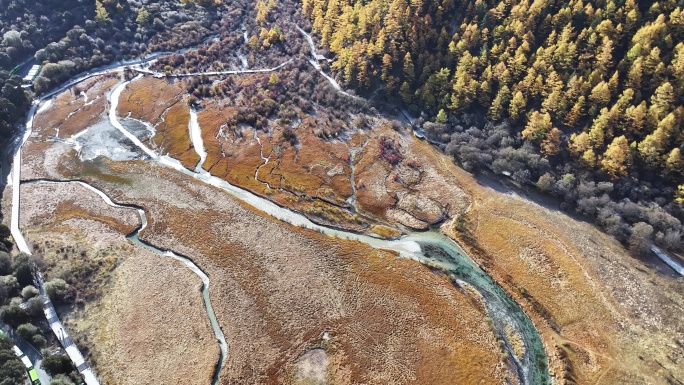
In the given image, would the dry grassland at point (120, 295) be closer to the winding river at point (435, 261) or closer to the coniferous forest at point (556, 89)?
the winding river at point (435, 261)

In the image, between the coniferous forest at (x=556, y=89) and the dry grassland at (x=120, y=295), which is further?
the coniferous forest at (x=556, y=89)

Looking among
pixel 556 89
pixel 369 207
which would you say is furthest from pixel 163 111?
pixel 556 89

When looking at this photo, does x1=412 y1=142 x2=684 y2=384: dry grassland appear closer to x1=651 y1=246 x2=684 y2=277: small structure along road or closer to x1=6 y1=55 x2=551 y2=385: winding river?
x1=6 y1=55 x2=551 y2=385: winding river

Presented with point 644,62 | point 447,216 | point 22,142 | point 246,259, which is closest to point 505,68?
point 644,62

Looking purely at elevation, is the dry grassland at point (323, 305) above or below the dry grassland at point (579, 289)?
below

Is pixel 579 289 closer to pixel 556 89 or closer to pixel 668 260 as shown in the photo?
pixel 668 260

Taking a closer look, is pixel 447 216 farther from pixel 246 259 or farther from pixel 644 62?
pixel 644 62

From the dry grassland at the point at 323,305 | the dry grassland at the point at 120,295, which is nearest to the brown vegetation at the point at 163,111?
the dry grassland at the point at 120,295

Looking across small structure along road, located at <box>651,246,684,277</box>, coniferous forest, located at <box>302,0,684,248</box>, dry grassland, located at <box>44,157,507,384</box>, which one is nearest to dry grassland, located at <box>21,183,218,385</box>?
dry grassland, located at <box>44,157,507,384</box>
